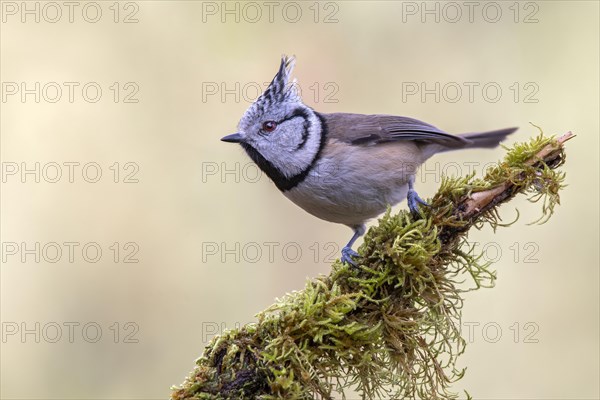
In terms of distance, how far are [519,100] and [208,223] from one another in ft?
9.70

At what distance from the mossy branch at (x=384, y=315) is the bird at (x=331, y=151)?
913mm

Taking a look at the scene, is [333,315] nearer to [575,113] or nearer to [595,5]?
[575,113]

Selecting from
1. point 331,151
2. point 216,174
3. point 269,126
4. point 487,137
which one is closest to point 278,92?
point 269,126

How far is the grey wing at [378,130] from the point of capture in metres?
4.03

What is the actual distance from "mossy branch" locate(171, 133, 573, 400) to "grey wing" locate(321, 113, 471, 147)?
1.09 meters

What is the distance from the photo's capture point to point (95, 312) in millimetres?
5605

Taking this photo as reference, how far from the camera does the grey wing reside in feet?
13.2

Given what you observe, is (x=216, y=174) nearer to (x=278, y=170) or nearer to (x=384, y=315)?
(x=278, y=170)

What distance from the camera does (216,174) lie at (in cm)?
603

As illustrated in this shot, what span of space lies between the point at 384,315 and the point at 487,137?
2185mm

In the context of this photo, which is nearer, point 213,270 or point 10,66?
point 213,270

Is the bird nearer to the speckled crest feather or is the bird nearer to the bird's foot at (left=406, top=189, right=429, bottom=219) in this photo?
the speckled crest feather

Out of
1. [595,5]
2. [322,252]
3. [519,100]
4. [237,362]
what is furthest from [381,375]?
[595,5]

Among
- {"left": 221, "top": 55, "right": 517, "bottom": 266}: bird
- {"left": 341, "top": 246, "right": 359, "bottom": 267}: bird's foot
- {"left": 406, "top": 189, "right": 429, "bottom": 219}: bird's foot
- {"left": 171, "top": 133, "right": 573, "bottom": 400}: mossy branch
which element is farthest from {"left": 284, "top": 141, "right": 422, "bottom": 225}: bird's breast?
{"left": 171, "top": 133, "right": 573, "bottom": 400}: mossy branch
